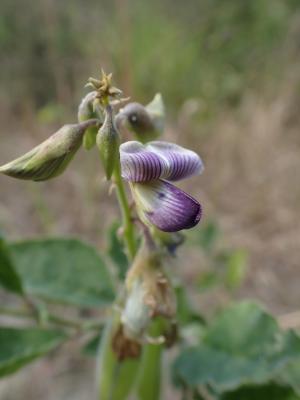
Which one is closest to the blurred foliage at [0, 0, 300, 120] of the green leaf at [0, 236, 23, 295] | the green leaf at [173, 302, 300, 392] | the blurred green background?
the blurred green background

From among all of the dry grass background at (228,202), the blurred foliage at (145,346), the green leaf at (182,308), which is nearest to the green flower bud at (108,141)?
the blurred foliage at (145,346)

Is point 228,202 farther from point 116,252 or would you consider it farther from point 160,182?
point 160,182

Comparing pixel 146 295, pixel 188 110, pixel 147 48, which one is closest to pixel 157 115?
pixel 146 295

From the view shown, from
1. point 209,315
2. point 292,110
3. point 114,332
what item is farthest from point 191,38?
point 114,332

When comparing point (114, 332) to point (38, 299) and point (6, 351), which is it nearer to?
point (6, 351)

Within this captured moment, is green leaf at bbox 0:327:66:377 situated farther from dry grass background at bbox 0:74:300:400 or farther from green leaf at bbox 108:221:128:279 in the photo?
dry grass background at bbox 0:74:300:400

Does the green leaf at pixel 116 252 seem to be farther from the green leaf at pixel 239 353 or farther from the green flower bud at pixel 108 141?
the green flower bud at pixel 108 141
